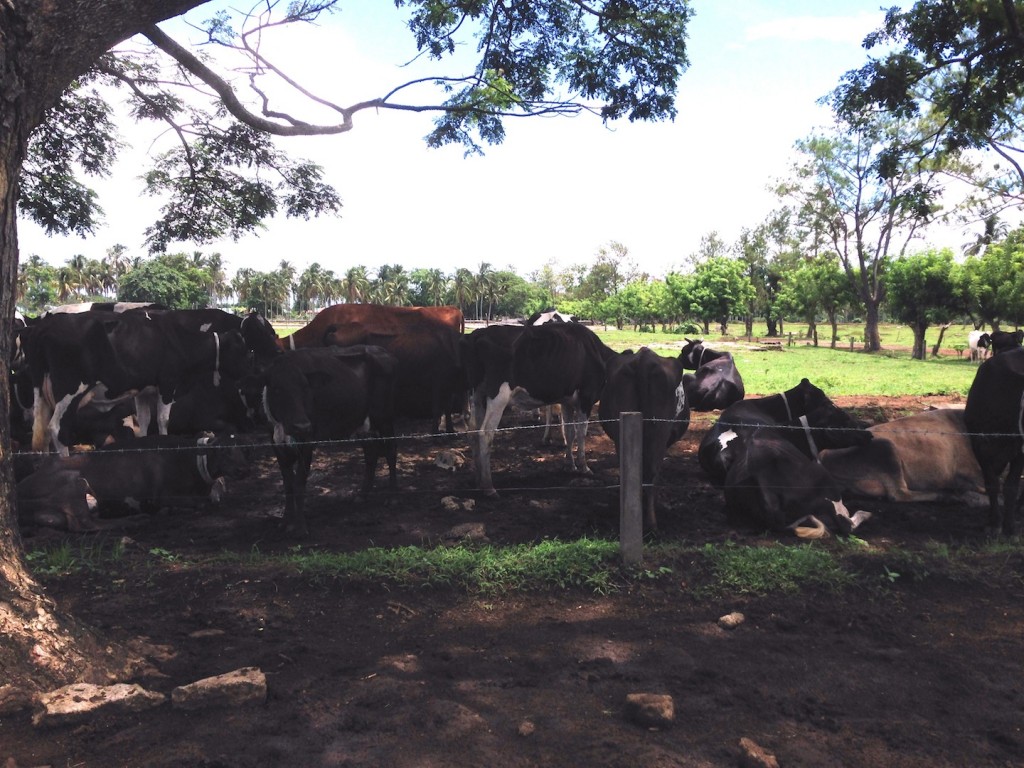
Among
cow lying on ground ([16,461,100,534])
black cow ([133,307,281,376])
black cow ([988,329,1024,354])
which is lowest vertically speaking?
cow lying on ground ([16,461,100,534])

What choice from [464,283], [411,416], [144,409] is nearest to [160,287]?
[464,283]

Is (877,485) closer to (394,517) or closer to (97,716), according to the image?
(394,517)

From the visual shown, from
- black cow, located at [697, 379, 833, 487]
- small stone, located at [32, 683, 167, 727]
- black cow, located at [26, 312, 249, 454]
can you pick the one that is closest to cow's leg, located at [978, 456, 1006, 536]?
black cow, located at [697, 379, 833, 487]

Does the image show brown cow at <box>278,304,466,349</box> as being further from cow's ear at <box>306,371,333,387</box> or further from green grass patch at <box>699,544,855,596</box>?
green grass patch at <box>699,544,855,596</box>

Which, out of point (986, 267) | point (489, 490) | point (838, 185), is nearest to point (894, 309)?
point (986, 267)

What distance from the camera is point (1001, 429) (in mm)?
6719

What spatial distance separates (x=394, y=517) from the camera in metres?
7.11

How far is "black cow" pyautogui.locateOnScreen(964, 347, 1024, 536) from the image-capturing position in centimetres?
651

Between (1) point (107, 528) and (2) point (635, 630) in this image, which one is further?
(1) point (107, 528)

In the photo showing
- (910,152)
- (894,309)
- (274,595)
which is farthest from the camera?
(894,309)

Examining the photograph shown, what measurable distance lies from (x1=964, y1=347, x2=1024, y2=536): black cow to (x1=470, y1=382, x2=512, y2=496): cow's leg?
15.5ft

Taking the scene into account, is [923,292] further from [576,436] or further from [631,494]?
[631,494]

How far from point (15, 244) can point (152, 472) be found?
4090 millimetres

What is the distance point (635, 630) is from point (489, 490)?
360cm
